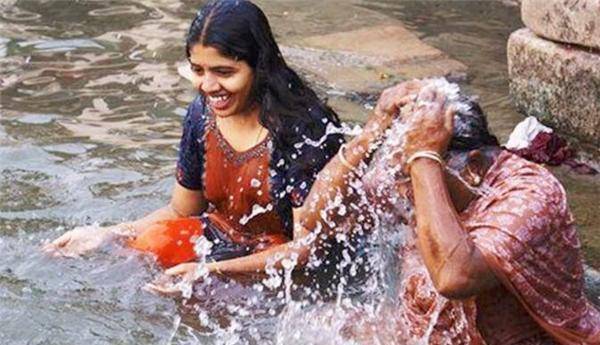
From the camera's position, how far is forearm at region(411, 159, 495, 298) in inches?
120

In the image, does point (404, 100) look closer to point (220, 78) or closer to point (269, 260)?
point (220, 78)

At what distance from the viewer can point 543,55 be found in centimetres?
616

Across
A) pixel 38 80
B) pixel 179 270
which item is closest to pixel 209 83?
pixel 179 270

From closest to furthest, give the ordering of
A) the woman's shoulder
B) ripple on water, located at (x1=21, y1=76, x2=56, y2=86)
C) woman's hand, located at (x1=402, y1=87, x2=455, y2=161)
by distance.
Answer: woman's hand, located at (x1=402, y1=87, x2=455, y2=161), the woman's shoulder, ripple on water, located at (x1=21, y1=76, x2=56, y2=86)

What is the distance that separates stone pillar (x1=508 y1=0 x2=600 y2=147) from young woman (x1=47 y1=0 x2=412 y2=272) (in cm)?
196

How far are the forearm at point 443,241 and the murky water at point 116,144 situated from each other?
1.11 meters

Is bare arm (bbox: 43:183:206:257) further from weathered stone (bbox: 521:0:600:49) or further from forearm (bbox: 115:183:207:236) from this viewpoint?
weathered stone (bbox: 521:0:600:49)

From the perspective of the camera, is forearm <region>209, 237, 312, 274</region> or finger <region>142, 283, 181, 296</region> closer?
forearm <region>209, 237, 312, 274</region>

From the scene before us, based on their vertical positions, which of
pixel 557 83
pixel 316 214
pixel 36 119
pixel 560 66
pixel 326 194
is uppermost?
pixel 326 194

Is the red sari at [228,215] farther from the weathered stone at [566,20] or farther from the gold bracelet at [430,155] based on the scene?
the weathered stone at [566,20]

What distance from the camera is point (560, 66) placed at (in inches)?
238

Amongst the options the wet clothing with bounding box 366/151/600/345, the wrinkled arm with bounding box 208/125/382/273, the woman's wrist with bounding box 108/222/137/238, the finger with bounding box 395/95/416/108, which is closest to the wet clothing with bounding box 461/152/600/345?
the wet clothing with bounding box 366/151/600/345

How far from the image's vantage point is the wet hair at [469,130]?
3246mm

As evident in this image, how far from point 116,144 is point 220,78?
95.9 inches
